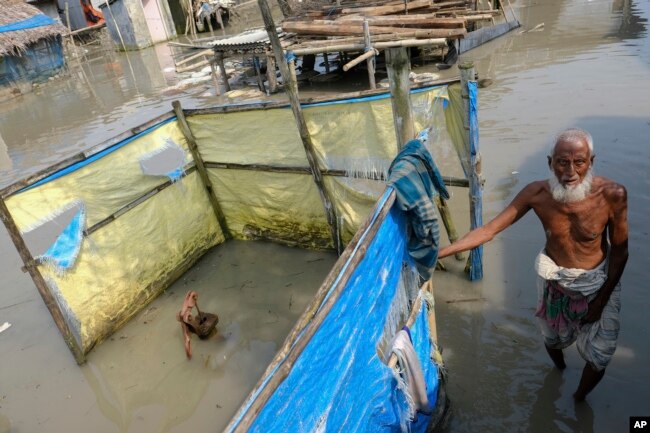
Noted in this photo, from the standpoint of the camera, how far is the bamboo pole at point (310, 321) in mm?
1430

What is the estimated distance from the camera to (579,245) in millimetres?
2752

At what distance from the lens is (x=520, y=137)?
793 cm

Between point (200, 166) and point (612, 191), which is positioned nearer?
point (612, 191)

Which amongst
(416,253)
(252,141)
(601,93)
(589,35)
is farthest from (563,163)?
(589,35)

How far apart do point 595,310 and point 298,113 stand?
311cm

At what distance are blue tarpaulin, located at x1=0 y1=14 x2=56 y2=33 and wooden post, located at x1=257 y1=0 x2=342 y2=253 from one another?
1979cm

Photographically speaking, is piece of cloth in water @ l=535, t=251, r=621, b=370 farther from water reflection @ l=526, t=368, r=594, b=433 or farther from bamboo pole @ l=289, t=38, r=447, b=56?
bamboo pole @ l=289, t=38, r=447, b=56

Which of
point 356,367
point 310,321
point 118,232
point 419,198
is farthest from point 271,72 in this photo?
point 310,321

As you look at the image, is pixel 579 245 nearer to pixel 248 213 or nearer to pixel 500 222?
pixel 500 222

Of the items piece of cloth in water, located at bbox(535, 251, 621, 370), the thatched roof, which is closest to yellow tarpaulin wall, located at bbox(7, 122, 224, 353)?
piece of cloth in water, located at bbox(535, 251, 621, 370)

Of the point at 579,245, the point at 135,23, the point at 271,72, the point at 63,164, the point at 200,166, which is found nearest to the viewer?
the point at 579,245

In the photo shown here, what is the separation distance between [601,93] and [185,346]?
9380mm

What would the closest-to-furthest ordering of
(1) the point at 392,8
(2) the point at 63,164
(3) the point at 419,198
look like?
(3) the point at 419,198 → (2) the point at 63,164 → (1) the point at 392,8

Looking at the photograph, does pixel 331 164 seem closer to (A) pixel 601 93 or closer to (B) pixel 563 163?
(B) pixel 563 163
